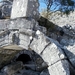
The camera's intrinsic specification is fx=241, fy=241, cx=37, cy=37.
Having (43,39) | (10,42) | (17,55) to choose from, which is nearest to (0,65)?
(17,55)

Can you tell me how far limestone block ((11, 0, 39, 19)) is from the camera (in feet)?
19.0

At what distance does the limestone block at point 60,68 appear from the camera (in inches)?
194

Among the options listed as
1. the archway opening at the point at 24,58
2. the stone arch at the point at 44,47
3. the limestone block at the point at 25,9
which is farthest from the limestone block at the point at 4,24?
the archway opening at the point at 24,58

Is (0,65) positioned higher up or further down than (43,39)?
further down

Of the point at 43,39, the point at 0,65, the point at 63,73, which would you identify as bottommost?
the point at 0,65

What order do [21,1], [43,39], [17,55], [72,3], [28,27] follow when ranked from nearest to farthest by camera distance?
[43,39]
[28,27]
[21,1]
[17,55]
[72,3]

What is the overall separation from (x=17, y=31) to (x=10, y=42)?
31 centimetres

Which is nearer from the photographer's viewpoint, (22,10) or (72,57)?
(72,57)

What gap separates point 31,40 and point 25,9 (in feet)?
2.78

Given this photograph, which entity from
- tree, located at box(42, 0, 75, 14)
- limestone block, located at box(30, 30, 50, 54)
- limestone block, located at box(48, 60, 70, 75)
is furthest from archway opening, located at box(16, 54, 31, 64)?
tree, located at box(42, 0, 75, 14)

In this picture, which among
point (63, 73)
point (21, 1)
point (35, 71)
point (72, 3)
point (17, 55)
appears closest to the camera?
point (63, 73)

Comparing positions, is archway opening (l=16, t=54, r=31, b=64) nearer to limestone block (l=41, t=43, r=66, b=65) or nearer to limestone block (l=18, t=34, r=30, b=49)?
limestone block (l=18, t=34, r=30, b=49)

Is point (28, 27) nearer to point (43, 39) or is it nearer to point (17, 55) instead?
point (43, 39)

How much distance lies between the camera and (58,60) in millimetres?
5039
